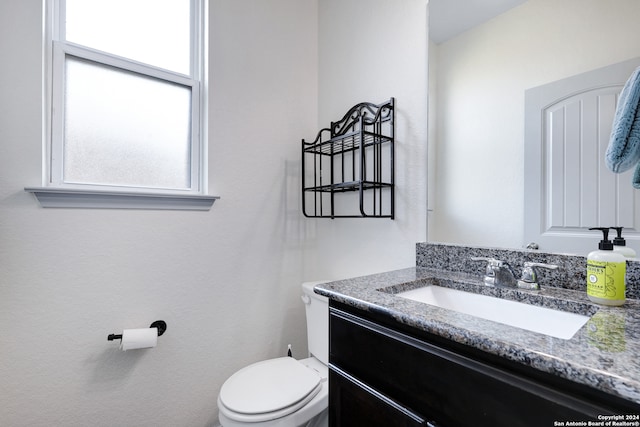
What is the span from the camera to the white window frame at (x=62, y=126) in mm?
1186

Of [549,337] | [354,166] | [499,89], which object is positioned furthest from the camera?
[354,166]

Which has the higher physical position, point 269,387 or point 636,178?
point 636,178

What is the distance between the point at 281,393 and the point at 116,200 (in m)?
1.07

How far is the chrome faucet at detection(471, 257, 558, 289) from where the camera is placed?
36.4 inches

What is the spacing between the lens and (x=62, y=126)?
1219 mm

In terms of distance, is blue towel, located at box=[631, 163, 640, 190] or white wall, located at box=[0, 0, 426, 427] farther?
white wall, located at box=[0, 0, 426, 427]

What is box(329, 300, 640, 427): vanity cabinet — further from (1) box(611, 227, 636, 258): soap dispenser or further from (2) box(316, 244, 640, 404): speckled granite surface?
(1) box(611, 227, 636, 258): soap dispenser

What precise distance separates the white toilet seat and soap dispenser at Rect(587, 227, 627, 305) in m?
1.00

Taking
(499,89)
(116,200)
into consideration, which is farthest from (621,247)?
(116,200)

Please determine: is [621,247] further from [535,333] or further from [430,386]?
[430,386]

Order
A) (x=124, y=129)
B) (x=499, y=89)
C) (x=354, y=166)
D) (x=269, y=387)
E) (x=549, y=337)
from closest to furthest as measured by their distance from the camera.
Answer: (x=549, y=337), (x=499, y=89), (x=269, y=387), (x=124, y=129), (x=354, y=166)

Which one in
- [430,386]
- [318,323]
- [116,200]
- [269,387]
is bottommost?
[269,387]

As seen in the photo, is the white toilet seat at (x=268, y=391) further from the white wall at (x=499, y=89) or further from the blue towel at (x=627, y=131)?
the blue towel at (x=627, y=131)

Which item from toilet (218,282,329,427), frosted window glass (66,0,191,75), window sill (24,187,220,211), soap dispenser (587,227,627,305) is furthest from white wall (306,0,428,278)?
frosted window glass (66,0,191,75)
